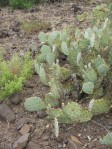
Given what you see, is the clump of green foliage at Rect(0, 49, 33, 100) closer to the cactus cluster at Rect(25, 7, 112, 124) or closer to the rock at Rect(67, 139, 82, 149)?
the cactus cluster at Rect(25, 7, 112, 124)

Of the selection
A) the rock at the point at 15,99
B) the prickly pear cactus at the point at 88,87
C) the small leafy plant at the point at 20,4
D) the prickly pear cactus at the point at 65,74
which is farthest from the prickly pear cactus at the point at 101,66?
the small leafy plant at the point at 20,4

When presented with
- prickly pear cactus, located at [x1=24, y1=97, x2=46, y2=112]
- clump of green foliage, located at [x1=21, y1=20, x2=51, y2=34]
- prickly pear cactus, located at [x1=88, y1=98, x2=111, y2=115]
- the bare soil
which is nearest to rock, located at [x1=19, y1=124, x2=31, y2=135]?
the bare soil

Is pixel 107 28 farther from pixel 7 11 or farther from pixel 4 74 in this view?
pixel 7 11

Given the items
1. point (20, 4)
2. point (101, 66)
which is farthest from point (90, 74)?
point (20, 4)

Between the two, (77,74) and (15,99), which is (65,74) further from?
(15,99)

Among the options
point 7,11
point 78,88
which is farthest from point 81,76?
point 7,11

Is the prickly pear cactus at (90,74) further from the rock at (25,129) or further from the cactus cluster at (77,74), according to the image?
the rock at (25,129)

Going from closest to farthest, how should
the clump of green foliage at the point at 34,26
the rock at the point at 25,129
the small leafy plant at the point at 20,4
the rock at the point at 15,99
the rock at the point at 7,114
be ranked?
the rock at the point at 25,129 → the rock at the point at 7,114 → the rock at the point at 15,99 → the clump of green foliage at the point at 34,26 → the small leafy plant at the point at 20,4

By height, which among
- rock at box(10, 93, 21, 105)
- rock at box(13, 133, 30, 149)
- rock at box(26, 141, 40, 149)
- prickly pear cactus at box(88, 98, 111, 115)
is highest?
prickly pear cactus at box(88, 98, 111, 115)
